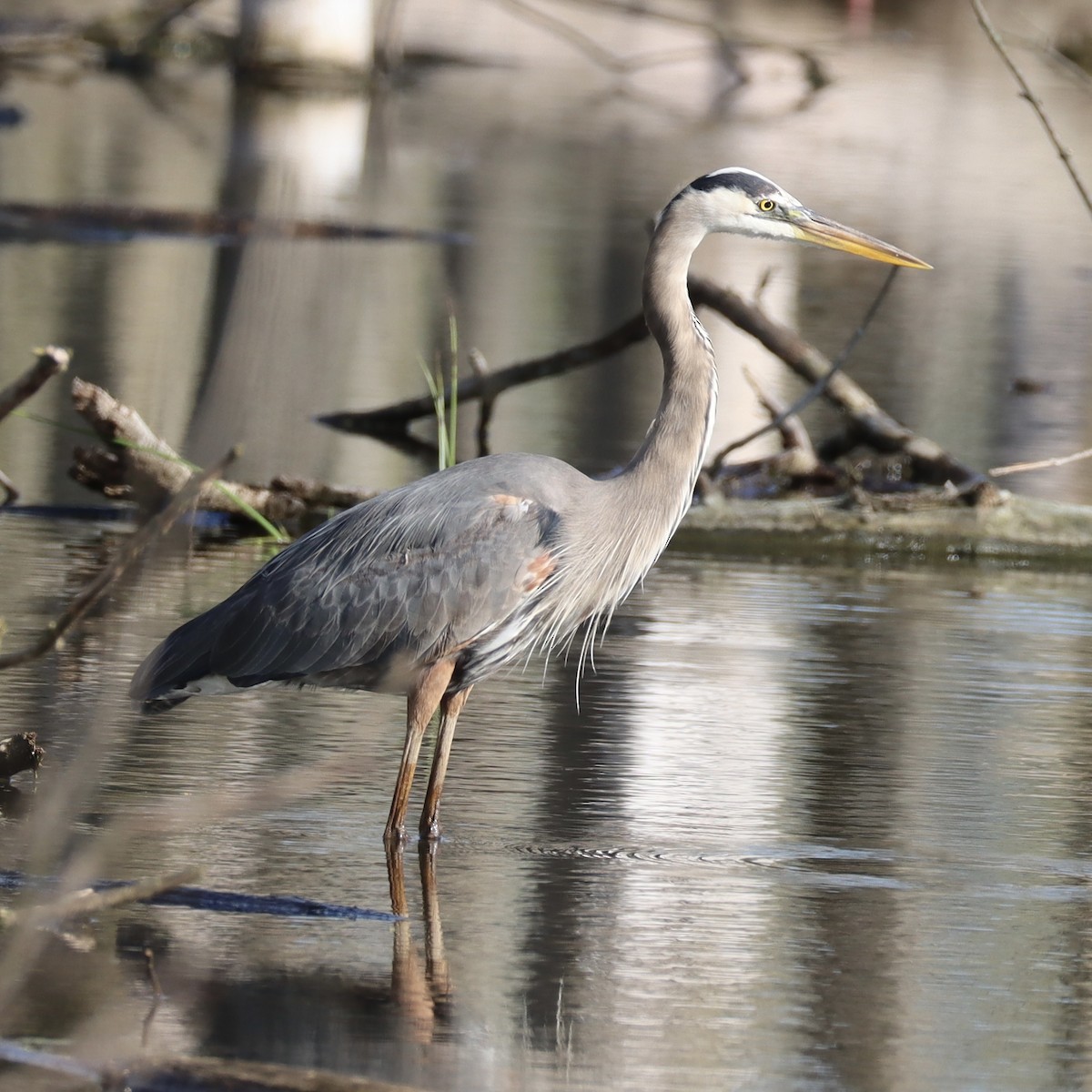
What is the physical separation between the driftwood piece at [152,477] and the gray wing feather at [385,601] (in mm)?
2744

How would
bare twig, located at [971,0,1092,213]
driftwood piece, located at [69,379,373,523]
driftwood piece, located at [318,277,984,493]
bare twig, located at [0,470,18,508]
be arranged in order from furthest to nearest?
driftwood piece, located at [318,277,984,493], bare twig, located at [0,470,18,508], driftwood piece, located at [69,379,373,523], bare twig, located at [971,0,1092,213]

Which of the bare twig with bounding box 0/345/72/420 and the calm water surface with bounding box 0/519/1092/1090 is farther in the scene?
the calm water surface with bounding box 0/519/1092/1090

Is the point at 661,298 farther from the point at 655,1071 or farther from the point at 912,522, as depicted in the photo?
the point at 912,522

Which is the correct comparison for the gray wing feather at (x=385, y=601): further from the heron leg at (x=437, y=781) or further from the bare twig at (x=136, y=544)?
the bare twig at (x=136, y=544)

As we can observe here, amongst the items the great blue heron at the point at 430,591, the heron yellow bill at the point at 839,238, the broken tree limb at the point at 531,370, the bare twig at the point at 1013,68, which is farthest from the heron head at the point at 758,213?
the broken tree limb at the point at 531,370

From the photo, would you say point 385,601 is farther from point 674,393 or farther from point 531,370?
point 531,370

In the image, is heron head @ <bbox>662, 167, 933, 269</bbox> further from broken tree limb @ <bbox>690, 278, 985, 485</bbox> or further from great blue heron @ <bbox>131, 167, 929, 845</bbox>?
broken tree limb @ <bbox>690, 278, 985, 485</bbox>

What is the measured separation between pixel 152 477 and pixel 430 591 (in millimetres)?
3454

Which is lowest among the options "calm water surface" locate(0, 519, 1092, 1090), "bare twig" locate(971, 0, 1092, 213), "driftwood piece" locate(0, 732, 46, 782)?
"calm water surface" locate(0, 519, 1092, 1090)

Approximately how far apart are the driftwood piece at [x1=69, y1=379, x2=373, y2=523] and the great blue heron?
273cm

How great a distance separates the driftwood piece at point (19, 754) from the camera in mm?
6430

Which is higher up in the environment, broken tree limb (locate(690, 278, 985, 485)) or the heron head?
the heron head

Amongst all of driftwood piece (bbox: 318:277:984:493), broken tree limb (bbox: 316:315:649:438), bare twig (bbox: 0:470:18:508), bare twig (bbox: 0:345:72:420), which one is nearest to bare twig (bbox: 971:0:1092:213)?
driftwood piece (bbox: 318:277:984:493)

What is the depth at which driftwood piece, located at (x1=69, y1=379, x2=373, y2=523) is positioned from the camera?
9.59 m
